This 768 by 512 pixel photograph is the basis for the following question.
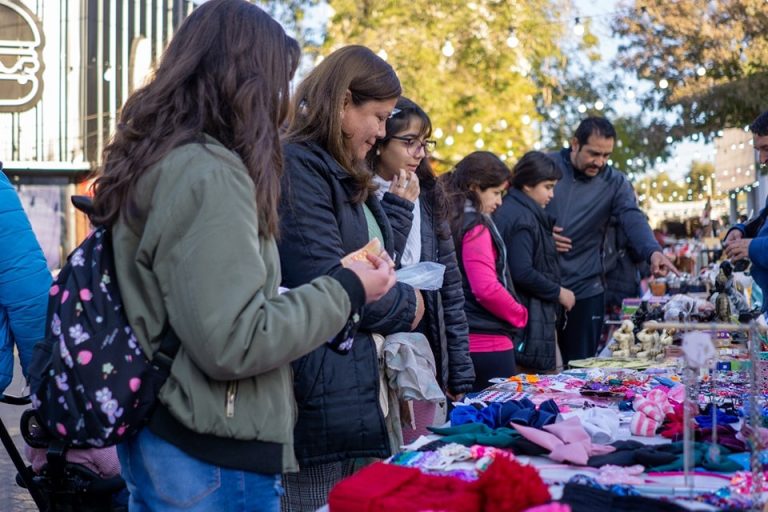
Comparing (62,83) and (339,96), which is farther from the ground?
(62,83)

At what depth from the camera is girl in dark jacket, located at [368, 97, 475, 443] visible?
3719mm

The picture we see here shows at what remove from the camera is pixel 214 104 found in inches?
84.2

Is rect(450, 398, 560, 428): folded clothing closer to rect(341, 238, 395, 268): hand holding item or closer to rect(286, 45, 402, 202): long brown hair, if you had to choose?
rect(341, 238, 395, 268): hand holding item

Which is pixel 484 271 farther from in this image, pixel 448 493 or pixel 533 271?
pixel 448 493

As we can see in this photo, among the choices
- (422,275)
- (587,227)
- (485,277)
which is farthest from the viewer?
(587,227)

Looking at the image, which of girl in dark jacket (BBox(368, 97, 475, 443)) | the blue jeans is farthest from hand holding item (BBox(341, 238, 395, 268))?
girl in dark jacket (BBox(368, 97, 475, 443))

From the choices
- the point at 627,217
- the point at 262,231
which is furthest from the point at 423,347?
the point at 627,217

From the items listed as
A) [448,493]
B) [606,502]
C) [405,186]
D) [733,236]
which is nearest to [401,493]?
[448,493]

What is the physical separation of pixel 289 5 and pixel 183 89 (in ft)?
55.6

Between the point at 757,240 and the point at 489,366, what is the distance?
150 centimetres

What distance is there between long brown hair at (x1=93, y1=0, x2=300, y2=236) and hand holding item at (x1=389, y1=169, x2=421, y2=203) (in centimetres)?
146

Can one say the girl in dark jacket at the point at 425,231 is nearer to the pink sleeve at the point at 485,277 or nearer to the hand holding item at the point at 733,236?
the pink sleeve at the point at 485,277

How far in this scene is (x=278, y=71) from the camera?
87.0 inches

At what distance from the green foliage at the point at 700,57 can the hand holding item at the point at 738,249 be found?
566 inches
